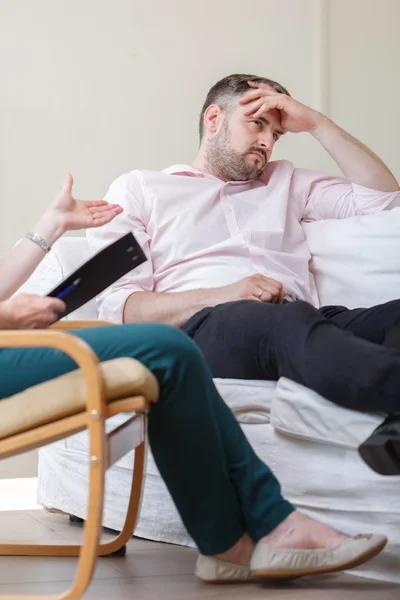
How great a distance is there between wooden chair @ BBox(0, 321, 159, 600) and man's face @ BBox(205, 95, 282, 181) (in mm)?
1336

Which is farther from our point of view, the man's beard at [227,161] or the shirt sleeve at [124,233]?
the man's beard at [227,161]

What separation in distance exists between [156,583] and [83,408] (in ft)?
1.46

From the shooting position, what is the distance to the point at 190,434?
1.36m

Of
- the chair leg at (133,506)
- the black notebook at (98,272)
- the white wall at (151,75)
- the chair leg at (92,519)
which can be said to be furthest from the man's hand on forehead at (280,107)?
the chair leg at (92,519)

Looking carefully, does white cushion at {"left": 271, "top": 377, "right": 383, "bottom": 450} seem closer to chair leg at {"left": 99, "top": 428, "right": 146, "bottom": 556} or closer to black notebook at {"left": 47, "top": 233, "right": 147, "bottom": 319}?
chair leg at {"left": 99, "top": 428, "right": 146, "bottom": 556}

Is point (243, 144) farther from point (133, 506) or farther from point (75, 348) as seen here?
point (75, 348)

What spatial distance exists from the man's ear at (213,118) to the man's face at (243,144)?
0.11 feet

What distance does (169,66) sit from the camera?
298cm

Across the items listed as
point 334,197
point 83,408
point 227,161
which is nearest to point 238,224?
point 227,161

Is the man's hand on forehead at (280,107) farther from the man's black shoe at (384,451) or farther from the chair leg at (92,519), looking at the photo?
the chair leg at (92,519)

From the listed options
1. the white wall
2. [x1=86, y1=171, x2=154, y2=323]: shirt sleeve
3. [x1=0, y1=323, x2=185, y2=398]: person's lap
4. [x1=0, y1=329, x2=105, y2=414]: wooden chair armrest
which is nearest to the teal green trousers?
[x1=0, y1=323, x2=185, y2=398]: person's lap

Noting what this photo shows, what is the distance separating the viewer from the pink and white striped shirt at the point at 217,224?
2.33 metres

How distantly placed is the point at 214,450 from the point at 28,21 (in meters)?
1.98

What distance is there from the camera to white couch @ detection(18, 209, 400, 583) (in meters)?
1.55
